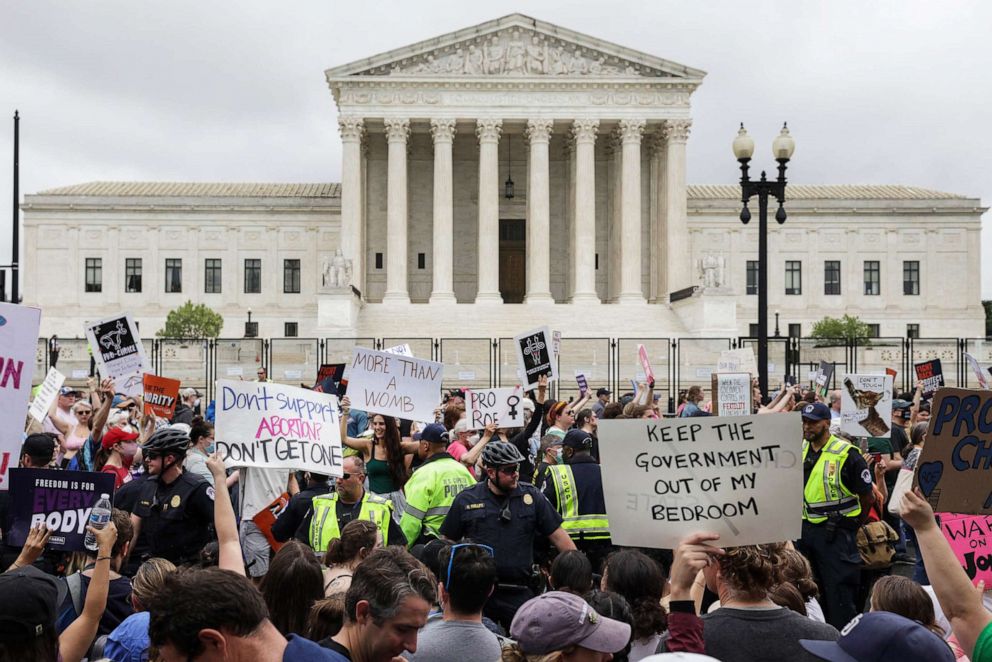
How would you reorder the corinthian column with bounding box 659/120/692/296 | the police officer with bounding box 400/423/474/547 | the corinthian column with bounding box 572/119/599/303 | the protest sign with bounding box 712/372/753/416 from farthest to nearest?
the corinthian column with bounding box 659/120/692/296, the corinthian column with bounding box 572/119/599/303, the protest sign with bounding box 712/372/753/416, the police officer with bounding box 400/423/474/547

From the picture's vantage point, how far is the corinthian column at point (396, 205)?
5400cm

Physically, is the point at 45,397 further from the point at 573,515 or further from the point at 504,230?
the point at 504,230

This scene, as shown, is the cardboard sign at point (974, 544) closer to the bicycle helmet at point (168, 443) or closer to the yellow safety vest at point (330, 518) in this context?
the yellow safety vest at point (330, 518)

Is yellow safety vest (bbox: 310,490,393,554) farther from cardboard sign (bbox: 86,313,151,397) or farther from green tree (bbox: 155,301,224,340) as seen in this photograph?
green tree (bbox: 155,301,224,340)

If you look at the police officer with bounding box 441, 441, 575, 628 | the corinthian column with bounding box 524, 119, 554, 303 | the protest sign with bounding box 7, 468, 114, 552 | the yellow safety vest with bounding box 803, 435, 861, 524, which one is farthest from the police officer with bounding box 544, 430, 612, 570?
the corinthian column with bounding box 524, 119, 554, 303

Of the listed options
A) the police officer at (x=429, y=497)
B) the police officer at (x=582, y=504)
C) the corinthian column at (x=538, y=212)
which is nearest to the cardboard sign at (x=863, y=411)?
the police officer at (x=582, y=504)

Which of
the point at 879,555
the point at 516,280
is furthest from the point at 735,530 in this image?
the point at 516,280

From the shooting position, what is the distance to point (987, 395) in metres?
5.43

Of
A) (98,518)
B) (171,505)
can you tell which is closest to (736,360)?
(171,505)

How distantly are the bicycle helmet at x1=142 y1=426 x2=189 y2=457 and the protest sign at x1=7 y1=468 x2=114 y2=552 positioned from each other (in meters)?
1.77

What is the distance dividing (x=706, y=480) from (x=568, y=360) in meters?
32.8

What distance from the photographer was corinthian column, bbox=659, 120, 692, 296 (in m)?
54.2

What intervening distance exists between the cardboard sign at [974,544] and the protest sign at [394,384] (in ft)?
21.4

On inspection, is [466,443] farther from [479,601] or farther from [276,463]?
[479,601]
